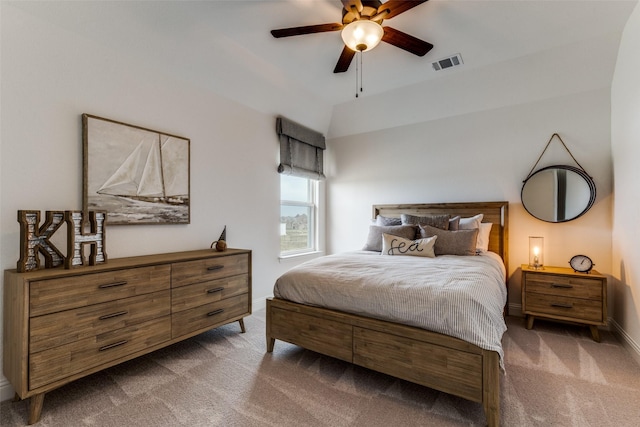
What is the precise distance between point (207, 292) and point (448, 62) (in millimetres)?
3209

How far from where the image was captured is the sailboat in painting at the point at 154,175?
2.39 metres

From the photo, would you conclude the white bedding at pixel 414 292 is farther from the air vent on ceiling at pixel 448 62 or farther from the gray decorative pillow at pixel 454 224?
the air vent on ceiling at pixel 448 62

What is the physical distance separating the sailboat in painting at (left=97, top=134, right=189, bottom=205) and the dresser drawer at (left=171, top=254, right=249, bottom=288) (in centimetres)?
68

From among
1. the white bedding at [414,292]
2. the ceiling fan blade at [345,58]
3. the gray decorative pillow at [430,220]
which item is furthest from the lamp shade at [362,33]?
the gray decorative pillow at [430,220]

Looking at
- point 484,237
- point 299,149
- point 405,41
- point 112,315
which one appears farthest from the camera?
point 299,149

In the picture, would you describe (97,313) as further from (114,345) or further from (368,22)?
(368,22)

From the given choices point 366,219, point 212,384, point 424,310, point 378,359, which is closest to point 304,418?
point 378,359

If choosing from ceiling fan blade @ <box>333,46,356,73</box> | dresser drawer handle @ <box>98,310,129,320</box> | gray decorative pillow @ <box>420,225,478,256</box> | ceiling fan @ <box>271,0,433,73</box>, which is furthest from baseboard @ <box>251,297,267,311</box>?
ceiling fan @ <box>271,0,433,73</box>

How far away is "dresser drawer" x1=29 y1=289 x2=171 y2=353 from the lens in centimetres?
166

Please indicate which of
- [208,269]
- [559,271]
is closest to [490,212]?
[559,271]

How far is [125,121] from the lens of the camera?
2.42 meters

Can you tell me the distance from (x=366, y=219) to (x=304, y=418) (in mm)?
3129

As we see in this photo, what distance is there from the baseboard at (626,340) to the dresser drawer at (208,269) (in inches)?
127

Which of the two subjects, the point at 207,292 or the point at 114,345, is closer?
the point at 114,345
